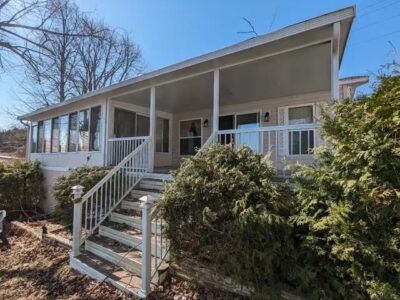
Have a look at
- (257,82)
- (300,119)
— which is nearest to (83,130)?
(257,82)

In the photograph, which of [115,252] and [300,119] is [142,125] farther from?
[115,252]

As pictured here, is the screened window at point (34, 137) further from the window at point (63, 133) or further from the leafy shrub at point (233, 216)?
the leafy shrub at point (233, 216)

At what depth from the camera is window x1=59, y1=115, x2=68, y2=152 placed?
38.0 feet

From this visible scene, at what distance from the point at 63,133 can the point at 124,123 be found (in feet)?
10.6

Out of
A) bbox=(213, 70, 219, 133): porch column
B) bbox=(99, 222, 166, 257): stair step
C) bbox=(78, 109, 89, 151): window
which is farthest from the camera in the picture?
bbox=(78, 109, 89, 151): window

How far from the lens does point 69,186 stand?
23.8 feet

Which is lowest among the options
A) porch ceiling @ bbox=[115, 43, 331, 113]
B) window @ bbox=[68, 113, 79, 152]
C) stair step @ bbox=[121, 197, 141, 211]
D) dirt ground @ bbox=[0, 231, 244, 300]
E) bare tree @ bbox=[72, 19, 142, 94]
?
dirt ground @ bbox=[0, 231, 244, 300]

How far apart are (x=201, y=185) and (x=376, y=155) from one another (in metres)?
2.03

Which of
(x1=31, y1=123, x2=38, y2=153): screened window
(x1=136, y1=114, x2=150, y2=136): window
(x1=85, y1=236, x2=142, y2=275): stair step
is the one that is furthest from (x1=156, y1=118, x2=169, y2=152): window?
(x1=31, y1=123, x2=38, y2=153): screened window

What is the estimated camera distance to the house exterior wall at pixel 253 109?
8.48 meters

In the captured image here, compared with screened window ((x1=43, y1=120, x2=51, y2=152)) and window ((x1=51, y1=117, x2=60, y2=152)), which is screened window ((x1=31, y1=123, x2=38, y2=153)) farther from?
window ((x1=51, y1=117, x2=60, y2=152))

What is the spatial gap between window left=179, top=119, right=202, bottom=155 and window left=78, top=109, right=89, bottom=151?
3488mm

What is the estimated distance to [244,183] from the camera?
12.4ft

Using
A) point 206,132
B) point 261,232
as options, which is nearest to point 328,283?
point 261,232
